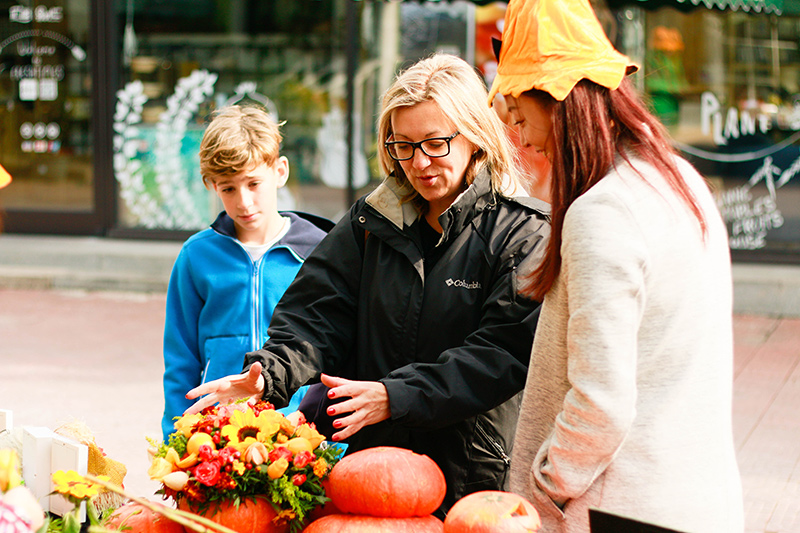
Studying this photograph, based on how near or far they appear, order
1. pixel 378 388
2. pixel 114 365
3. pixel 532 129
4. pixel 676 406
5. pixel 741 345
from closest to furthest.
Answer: pixel 676 406
pixel 532 129
pixel 378 388
pixel 114 365
pixel 741 345

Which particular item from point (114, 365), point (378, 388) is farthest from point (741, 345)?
point (378, 388)

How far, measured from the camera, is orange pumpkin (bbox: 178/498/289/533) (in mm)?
1743

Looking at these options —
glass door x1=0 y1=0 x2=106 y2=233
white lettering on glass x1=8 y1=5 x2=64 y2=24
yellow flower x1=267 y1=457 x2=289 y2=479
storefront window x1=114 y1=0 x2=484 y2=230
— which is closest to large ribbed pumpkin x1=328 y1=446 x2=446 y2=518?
yellow flower x1=267 y1=457 x2=289 y2=479

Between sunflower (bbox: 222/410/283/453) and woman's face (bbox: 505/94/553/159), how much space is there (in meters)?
0.76

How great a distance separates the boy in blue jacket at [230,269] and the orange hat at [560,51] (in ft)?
4.41

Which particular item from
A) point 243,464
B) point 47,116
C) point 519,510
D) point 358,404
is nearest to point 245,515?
point 243,464

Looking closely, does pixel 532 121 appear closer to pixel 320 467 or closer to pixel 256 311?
pixel 320 467

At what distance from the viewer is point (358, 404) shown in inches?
76.5

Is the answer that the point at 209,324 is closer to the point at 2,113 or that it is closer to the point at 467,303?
the point at 467,303

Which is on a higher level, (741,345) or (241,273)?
(241,273)

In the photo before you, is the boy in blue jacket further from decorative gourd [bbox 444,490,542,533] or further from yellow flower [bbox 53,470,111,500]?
decorative gourd [bbox 444,490,542,533]

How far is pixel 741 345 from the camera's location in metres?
7.06

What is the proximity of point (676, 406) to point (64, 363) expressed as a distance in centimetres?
579

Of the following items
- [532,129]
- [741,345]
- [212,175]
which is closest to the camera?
[532,129]
